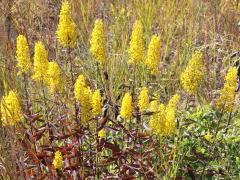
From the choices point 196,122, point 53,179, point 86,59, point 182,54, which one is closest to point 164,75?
point 182,54

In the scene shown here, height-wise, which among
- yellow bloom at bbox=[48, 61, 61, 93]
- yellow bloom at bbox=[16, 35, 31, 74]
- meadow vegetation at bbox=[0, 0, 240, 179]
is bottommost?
meadow vegetation at bbox=[0, 0, 240, 179]

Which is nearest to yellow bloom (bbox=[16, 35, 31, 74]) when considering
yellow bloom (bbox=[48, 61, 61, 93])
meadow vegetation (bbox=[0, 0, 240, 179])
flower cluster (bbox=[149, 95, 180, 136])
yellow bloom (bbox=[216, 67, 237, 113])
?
meadow vegetation (bbox=[0, 0, 240, 179])

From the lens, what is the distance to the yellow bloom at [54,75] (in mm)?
2211

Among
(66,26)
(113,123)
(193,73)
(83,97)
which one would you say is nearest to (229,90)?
(193,73)

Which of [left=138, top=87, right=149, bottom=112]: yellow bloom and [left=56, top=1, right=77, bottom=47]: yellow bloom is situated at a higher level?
[left=56, top=1, right=77, bottom=47]: yellow bloom

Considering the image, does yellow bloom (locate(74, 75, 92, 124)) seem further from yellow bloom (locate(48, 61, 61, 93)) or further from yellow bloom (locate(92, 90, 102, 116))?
yellow bloom (locate(48, 61, 61, 93))

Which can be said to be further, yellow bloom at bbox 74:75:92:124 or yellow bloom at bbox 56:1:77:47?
yellow bloom at bbox 56:1:77:47

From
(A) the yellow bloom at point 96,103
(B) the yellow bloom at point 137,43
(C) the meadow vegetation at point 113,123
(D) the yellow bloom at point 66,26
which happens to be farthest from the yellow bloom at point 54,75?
(B) the yellow bloom at point 137,43

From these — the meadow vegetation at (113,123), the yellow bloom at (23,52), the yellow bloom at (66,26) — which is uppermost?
the yellow bloom at (66,26)

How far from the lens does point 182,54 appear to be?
13.6 feet

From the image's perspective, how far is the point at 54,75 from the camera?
2230mm

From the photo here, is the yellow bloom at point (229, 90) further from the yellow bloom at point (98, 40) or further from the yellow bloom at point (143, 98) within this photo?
the yellow bloom at point (98, 40)

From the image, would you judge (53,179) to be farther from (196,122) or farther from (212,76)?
(212,76)

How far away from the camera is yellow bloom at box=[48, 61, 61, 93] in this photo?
7.25 feet
